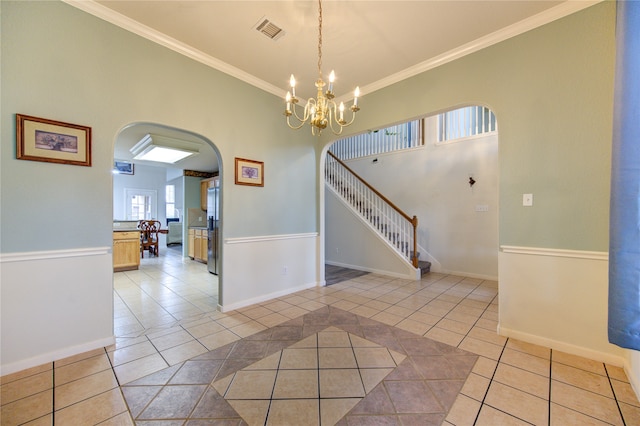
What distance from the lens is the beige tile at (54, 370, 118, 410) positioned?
167cm

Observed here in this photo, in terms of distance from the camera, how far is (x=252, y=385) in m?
1.82

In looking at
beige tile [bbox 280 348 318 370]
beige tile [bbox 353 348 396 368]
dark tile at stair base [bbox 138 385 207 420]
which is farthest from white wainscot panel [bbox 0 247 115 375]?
beige tile [bbox 353 348 396 368]

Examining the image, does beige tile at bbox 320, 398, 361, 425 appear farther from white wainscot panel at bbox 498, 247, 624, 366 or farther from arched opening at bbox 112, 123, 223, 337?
arched opening at bbox 112, 123, 223, 337

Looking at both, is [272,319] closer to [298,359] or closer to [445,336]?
[298,359]

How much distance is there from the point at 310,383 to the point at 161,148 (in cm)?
524

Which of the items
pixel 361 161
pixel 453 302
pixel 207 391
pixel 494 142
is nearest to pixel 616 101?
pixel 453 302

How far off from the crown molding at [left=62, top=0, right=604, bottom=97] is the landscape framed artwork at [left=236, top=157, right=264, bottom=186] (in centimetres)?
110

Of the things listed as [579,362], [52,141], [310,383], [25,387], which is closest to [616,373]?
[579,362]

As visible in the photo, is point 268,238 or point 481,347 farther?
point 268,238

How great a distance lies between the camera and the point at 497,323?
284 cm

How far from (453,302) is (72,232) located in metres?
4.37

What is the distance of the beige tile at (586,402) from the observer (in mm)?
1545

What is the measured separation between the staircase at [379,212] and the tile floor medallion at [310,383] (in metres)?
2.70

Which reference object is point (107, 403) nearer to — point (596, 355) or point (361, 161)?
point (596, 355)
